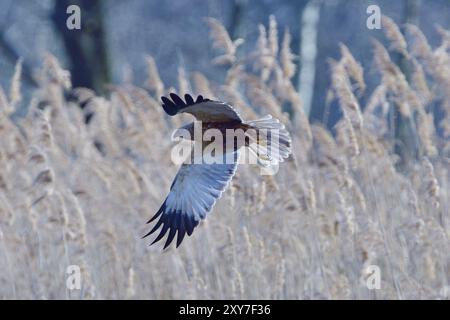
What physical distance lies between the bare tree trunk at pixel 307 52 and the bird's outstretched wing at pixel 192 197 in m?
7.07

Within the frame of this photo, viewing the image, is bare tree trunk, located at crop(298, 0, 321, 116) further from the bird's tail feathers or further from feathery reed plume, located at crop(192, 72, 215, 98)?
the bird's tail feathers

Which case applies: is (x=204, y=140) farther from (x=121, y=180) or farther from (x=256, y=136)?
(x=121, y=180)

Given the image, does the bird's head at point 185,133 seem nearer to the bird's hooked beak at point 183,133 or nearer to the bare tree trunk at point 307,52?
the bird's hooked beak at point 183,133

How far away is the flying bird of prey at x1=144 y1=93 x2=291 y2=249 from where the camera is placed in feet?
14.9

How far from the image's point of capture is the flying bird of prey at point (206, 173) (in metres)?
4.55

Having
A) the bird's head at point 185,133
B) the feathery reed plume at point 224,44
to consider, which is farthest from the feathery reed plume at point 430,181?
the feathery reed plume at point 224,44

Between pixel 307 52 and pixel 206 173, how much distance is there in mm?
7468

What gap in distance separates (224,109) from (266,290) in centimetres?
150

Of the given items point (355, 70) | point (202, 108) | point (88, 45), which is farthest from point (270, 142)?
point (88, 45)

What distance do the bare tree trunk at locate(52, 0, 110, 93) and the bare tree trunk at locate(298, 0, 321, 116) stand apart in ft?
6.32

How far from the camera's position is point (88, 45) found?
1136 cm

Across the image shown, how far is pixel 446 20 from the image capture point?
1727cm

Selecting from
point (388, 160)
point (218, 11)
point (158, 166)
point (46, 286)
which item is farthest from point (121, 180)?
point (218, 11)

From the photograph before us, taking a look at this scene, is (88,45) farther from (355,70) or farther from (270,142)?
(270,142)
